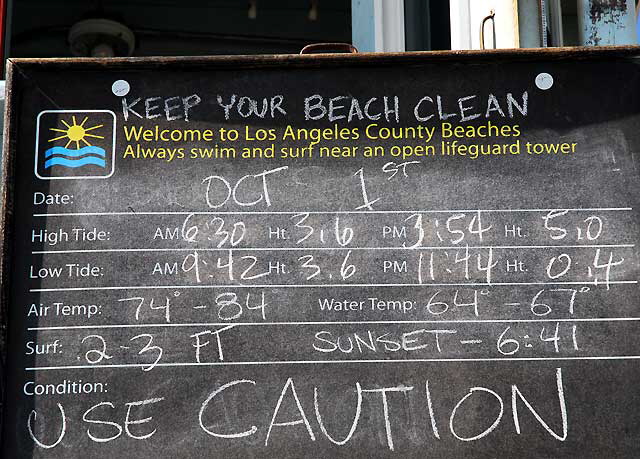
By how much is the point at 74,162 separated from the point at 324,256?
26.4 inches

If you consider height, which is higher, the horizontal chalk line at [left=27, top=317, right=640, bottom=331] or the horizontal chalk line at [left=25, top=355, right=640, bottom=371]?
the horizontal chalk line at [left=27, top=317, right=640, bottom=331]

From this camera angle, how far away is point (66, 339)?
7.79 ft

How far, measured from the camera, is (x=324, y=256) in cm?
242

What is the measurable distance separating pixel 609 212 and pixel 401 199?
506 mm

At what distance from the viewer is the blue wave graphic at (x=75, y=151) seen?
2.49m

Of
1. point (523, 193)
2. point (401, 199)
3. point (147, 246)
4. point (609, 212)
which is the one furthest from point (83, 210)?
point (609, 212)

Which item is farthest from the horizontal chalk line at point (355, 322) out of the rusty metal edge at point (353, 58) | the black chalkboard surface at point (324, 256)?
the rusty metal edge at point (353, 58)

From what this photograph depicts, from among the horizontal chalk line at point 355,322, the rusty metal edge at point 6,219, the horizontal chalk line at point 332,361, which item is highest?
the rusty metal edge at point 6,219

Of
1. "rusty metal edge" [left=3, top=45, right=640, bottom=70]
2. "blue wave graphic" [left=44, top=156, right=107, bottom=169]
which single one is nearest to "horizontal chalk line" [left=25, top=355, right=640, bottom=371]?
"blue wave graphic" [left=44, top=156, right=107, bottom=169]

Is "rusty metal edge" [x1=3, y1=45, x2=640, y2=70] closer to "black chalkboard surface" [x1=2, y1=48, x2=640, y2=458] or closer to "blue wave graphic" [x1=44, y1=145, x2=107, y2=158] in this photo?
"black chalkboard surface" [x1=2, y1=48, x2=640, y2=458]

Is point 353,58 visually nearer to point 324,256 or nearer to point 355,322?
point 324,256

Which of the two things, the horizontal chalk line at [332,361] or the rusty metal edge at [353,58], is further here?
the rusty metal edge at [353,58]

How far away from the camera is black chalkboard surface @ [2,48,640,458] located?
2.31 meters

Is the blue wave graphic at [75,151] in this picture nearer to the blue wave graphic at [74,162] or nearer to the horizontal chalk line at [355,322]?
the blue wave graphic at [74,162]
